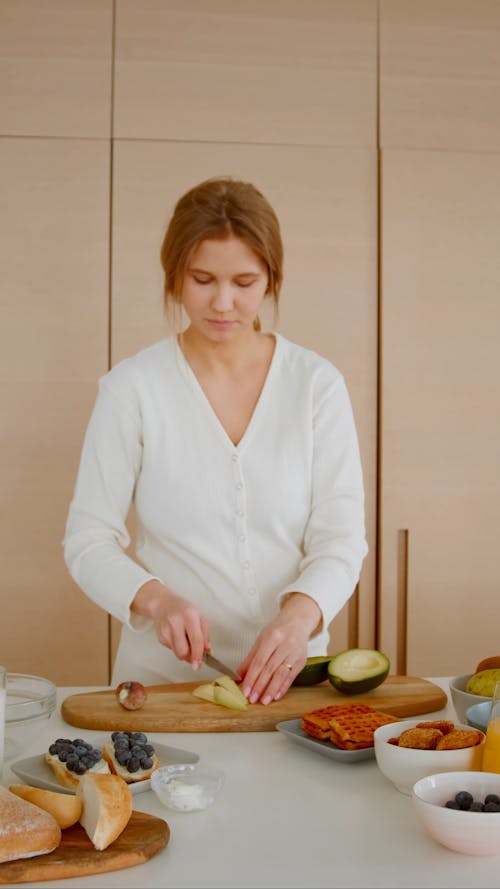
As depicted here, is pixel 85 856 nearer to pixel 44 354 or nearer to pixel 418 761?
pixel 418 761

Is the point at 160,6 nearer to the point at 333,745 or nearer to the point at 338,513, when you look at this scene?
the point at 338,513

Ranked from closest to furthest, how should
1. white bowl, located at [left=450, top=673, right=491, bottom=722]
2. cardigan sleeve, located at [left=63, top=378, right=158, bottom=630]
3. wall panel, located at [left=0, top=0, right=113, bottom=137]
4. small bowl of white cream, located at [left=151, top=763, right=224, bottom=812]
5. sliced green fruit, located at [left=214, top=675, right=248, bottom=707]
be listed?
small bowl of white cream, located at [left=151, top=763, right=224, bottom=812] < white bowl, located at [left=450, top=673, right=491, bottom=722] < sliced green fruit, located at [left=214, top=675, right=248, bottom=707] < cardigan sleeve, located at [left=63, top=378, right=158, bottom=630] < wall panel, located at [left=0, top=0, right=113, bottom=137]

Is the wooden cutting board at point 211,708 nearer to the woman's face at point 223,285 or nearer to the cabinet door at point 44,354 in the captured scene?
the woman's face at point 223,285

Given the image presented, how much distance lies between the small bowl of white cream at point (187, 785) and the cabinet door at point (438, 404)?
195 cm

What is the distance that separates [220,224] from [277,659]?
78 cm

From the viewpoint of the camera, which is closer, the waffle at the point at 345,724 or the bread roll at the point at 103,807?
the bread roll at the point at 103,807

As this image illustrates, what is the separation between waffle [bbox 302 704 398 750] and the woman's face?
759 millimetres

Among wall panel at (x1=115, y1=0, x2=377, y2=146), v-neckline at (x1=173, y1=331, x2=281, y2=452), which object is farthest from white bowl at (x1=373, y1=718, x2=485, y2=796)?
wall panel at (x1=115, y1=0, x2=377, y2=146)

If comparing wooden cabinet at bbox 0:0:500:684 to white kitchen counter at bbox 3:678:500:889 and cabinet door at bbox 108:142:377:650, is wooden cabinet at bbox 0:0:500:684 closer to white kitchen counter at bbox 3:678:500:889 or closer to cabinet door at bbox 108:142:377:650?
cabinet door at bbox 108:142:377:650

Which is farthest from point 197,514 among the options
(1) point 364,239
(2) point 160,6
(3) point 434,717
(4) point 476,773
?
(2) point 160,6

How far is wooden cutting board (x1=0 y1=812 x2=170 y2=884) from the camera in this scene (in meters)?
1.10

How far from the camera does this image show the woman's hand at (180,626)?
177cm

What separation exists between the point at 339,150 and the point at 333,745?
218 centimetres


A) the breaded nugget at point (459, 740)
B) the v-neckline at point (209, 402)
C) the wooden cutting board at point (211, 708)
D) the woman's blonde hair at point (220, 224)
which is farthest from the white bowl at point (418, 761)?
the woman's blonde hair at point (220, 224)
